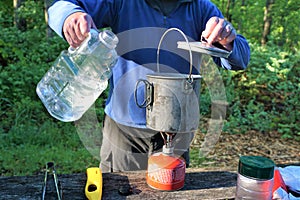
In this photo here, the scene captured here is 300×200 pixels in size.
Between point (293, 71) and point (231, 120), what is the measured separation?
156 centimetres

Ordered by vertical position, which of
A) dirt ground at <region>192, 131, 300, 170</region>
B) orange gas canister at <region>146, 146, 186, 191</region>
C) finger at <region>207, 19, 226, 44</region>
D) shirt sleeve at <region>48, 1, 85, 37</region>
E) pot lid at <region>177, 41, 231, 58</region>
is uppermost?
shirt sleeve at <region>48, 1, 85, 37</region>

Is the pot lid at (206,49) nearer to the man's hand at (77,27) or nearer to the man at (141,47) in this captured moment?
the man at (141,47)

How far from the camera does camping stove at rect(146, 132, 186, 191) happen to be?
1.04 m

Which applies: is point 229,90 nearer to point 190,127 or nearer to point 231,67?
point 231,67

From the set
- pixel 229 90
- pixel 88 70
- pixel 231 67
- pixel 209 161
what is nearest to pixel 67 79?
pixel 88 70

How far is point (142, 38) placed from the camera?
→ 3.86ft

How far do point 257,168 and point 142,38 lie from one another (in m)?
0.58

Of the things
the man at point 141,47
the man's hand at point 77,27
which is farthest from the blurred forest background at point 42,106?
the man's hand at point 77,27

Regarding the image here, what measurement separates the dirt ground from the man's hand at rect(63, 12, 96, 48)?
2.31 meters

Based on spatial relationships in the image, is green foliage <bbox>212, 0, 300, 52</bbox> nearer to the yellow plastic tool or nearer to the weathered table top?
the weathered table top

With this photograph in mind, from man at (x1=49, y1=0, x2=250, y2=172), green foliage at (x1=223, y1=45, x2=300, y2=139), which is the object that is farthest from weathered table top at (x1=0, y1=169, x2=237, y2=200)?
green foliage at (x1=223, y1=45, x2=300, y2=139)

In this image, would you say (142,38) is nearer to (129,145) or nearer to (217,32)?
(217,32)

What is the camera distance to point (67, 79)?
1.32m

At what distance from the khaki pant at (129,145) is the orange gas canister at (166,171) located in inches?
5.6
